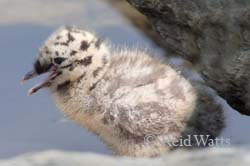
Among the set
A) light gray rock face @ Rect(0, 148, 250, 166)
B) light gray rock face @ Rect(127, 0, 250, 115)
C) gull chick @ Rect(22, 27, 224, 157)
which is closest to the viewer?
light gray rock face @ Rect(0, 148, 250, 166)

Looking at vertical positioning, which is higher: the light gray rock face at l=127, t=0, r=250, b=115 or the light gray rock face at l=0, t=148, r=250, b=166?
the light gray rock face at l=127, t=0, r=250, b=115

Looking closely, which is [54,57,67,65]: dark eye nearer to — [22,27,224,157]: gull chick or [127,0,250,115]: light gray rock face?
[22,27,224,157]: gull chick

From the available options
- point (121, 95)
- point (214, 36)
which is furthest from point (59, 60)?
point (214, 36)

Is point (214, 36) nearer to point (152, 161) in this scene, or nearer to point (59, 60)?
point (59, 60)

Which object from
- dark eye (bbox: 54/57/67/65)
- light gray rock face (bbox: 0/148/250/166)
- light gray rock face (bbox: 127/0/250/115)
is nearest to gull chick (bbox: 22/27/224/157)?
dark eye (bbox: 54/57/67/65)

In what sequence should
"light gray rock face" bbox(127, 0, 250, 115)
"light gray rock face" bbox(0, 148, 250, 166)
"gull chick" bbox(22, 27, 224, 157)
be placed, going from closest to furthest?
"light gray rock face" bbox(0, 148, 250, 166)
"gull chick" bbox(22, 27, 224, 157)
"light gray rock face" bbox(127, 0, 250, 115)

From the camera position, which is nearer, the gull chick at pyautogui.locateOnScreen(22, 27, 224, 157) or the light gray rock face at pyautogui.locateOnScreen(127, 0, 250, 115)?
the gull chick at pyautogui.locateOnScreen(22, 27, 224, 157)
